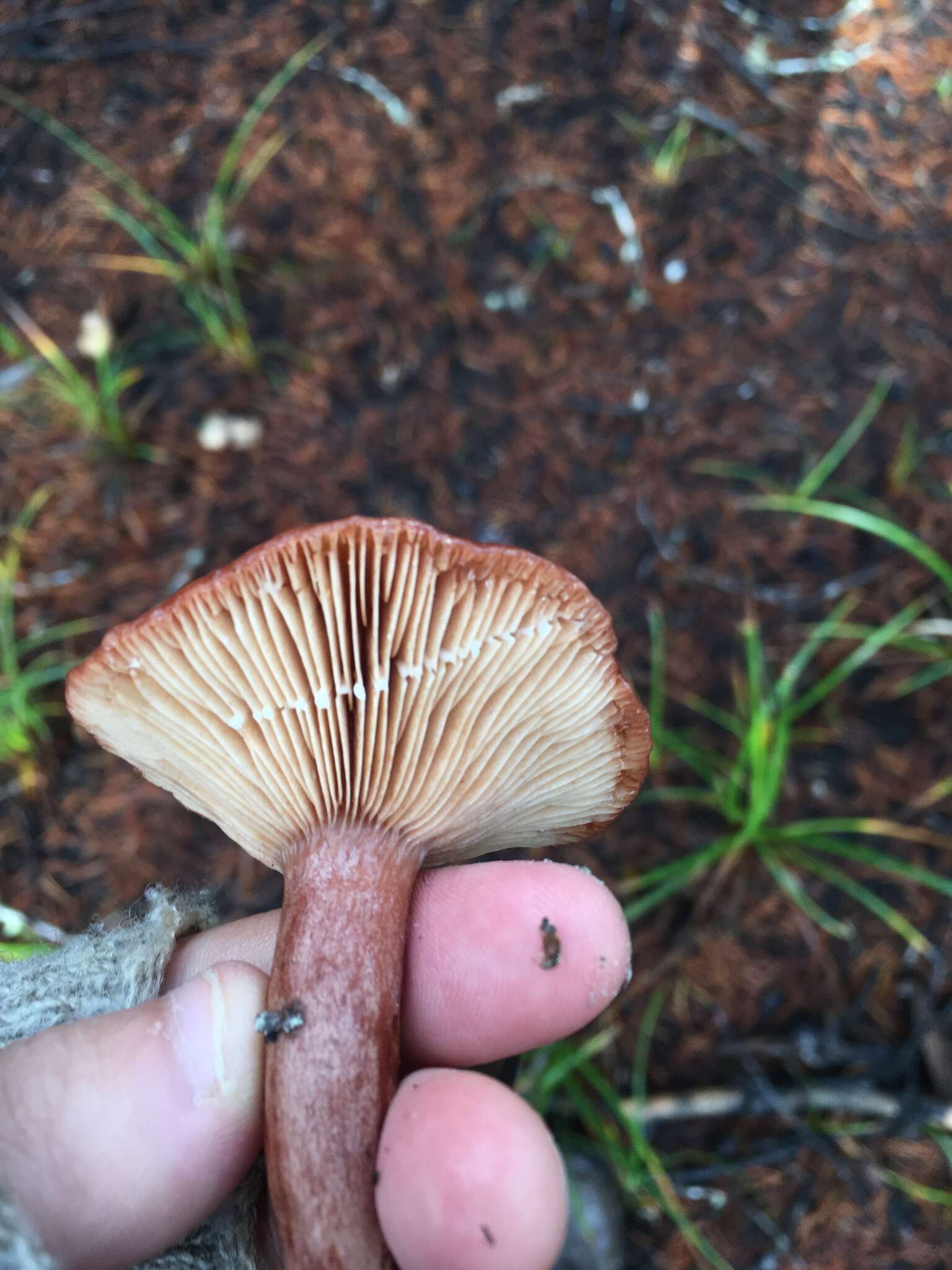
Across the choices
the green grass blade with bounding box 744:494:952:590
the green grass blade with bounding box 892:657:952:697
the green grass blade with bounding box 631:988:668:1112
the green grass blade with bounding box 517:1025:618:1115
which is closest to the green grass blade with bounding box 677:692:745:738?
the green grass blade with bounding box 892:657:952:697

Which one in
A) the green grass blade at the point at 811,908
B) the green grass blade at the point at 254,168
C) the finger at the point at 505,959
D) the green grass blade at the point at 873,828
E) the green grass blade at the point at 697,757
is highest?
the green grass blade at the point at 254,168

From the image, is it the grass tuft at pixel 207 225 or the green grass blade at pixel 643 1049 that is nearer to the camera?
the green grass blade at pixel 643 1049

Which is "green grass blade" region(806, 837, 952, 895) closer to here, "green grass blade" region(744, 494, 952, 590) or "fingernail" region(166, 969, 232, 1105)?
"green grass blade" region(744, 494, 952, 590)

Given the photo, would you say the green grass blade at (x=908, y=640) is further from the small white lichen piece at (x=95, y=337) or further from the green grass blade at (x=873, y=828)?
the small white lichen piece at (x=95, y=337)

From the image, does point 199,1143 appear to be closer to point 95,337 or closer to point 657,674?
point 657,674

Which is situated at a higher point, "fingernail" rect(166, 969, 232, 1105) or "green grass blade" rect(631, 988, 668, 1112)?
"fingernail" rect(166, 969, 232, 1105)

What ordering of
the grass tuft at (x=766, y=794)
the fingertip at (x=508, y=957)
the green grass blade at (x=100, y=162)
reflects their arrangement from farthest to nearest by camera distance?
1. the green grass blade at (x=100, y=162)
2. the grass tuft at (x=766, y=794)
3. the fingertip at (x=508, y=957)

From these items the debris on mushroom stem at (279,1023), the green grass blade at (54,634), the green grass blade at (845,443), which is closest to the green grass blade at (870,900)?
the green grass blade at (845,443)

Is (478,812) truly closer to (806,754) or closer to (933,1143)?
(806,754)
